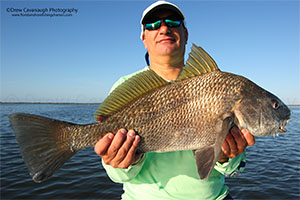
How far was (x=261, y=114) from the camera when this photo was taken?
2.40 metres

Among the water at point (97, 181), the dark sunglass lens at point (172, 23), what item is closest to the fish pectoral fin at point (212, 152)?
the dark sunglass lens at point (172, 23)

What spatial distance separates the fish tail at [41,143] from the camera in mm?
2242

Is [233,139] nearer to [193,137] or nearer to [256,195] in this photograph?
[193,137]

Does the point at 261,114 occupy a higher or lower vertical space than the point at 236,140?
higher

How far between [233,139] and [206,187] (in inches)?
29.5

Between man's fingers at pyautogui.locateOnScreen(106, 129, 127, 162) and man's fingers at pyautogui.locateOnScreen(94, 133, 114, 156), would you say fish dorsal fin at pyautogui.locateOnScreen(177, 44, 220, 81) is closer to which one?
man's fingers at pyautogui.locateOnScreen(106, 129, 127, 162)

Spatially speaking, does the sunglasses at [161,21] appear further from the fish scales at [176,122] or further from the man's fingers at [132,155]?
the man's fingers at [132,155]

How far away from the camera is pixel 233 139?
2.44 metres

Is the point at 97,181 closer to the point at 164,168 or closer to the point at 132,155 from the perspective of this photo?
the point at 164,168

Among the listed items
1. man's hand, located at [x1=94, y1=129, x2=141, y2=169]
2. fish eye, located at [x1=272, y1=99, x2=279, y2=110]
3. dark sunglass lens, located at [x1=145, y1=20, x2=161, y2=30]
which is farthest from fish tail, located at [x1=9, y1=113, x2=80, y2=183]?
fish eye, located at [x1=272, y1=99, x2=279, y2=110]

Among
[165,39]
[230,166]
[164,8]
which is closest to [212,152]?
[230,166]

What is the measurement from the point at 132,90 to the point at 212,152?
1.22 m

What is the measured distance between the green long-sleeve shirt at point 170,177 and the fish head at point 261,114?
1.83ft

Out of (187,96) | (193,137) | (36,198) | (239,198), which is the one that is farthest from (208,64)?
(36,198)
